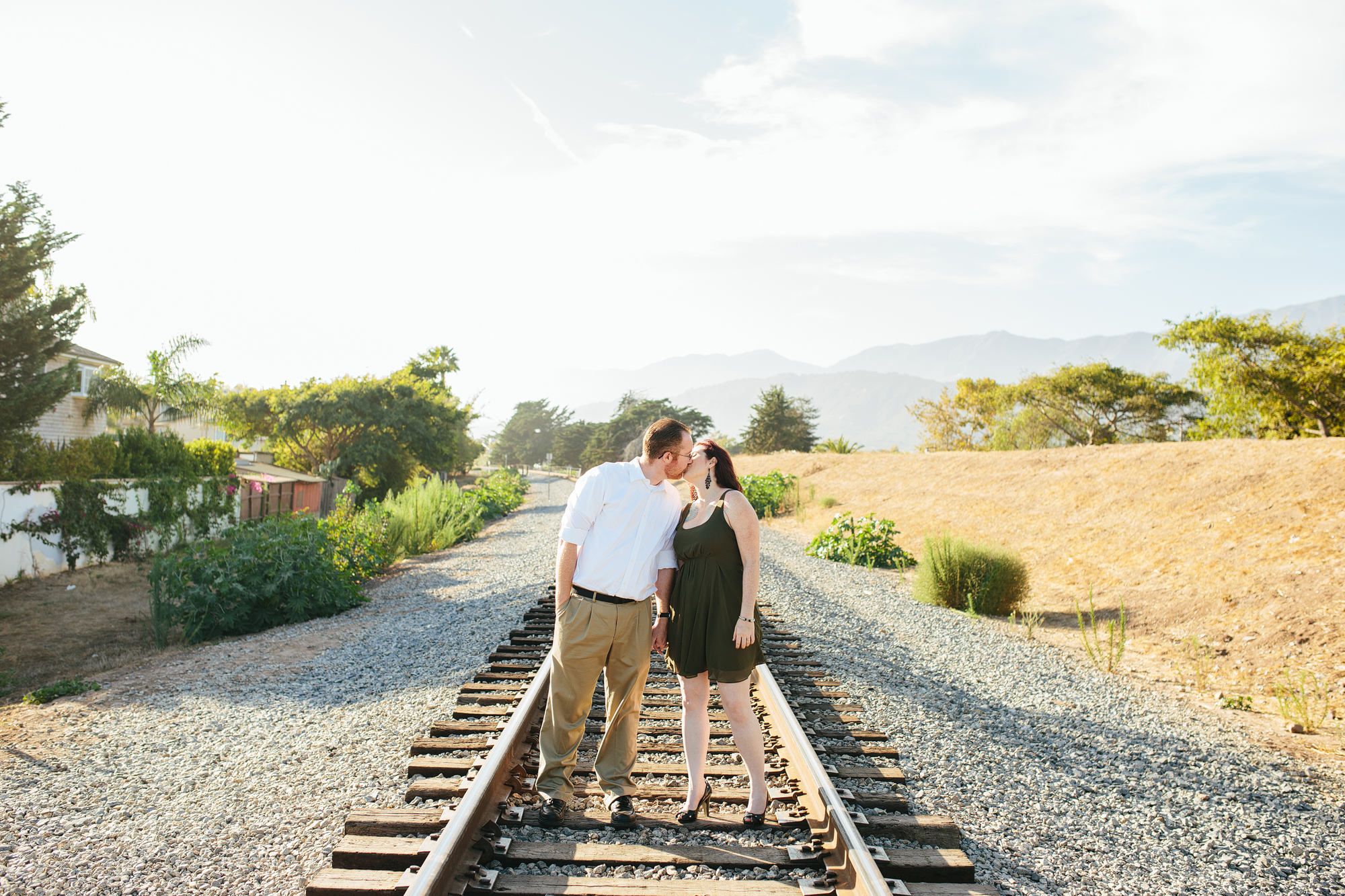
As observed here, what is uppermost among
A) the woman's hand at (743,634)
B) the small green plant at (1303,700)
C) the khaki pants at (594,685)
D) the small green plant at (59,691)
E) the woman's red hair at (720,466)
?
the woman's red hair at (720,466)

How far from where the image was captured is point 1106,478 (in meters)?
16.0

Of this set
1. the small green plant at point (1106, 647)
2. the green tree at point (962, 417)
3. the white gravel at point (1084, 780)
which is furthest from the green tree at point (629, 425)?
the white gravel at point (1084, 780)

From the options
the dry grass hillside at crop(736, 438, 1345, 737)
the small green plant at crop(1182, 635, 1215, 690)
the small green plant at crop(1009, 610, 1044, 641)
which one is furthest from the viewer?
the small green plant at crop(1009, 610, 1044, 641)

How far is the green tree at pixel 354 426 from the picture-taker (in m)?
29.5

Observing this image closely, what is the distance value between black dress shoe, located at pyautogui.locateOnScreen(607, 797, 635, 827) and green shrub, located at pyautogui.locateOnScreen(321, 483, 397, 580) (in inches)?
298

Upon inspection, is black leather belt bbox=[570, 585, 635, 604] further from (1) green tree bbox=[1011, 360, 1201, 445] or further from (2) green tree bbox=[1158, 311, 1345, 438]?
(1) green tree bbox=[1011, 360, 1201, 445]

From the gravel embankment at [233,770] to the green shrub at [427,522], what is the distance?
7616 mm

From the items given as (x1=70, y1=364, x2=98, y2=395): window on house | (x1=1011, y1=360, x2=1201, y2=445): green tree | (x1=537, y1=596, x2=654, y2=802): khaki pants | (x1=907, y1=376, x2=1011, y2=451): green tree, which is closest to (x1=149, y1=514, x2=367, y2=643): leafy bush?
(x1=537, y1=596, x2=654, y2=802): khaki pants

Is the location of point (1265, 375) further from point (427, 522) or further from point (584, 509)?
point (584, 509)

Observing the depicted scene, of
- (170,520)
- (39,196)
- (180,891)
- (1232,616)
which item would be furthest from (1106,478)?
(39,196)

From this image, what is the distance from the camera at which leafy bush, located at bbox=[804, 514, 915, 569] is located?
1343 centimetres

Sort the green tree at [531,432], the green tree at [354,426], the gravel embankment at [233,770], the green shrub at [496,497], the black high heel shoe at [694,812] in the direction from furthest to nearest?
the green tree at [531,432] → the green tree at [354,426] → the green shrub at [496,497] → the black high heel shoe at [694,812] → the gravel embankment at [233,770]

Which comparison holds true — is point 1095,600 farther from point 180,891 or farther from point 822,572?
point 180,891

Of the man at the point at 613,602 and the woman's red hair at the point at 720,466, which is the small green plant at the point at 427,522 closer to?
the man at the point at 613,602
